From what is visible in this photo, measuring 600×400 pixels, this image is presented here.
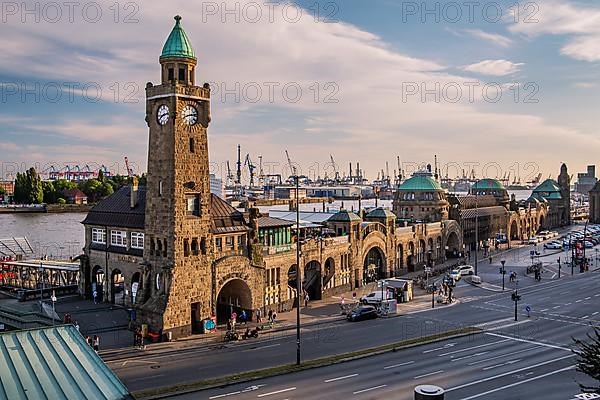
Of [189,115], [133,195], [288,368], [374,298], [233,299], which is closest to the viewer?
[288,368]

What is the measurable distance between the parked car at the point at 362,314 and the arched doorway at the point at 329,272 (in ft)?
31.9

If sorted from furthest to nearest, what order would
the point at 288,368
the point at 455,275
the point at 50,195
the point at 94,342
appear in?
the point at 50,195 < the point at 455,275 < the point at 94,342 < the point at 288,368

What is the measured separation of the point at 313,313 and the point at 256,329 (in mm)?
9811

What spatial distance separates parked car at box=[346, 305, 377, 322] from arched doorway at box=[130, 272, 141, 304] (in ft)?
59.9

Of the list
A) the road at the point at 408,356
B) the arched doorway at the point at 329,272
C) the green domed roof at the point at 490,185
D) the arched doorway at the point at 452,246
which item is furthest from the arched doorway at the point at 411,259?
the green domed roof at the point at 490,185

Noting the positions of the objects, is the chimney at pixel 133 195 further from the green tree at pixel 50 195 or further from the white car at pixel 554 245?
the green tree at pixel 50 195

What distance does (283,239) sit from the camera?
57.6m

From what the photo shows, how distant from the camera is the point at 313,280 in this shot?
198 feet

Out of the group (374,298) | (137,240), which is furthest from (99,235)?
(374,298)

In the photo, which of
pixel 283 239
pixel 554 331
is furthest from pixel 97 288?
pixel 554 331

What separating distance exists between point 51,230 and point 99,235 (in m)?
77.9

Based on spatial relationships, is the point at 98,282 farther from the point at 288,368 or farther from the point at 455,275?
the point at 455,275

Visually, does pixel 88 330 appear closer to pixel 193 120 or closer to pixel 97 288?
pixel 97 288

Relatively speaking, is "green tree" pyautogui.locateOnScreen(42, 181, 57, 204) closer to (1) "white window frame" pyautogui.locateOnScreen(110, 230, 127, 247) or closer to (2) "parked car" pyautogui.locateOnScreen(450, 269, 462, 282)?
(1) "white window frame" pyautogui.locateOnScreen(110, 230, 127, 247)
